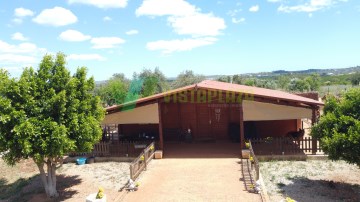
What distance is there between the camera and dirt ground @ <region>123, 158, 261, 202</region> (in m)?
11.6

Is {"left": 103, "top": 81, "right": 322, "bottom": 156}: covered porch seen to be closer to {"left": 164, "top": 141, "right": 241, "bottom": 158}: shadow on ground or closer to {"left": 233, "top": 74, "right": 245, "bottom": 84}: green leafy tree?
{"left": 164, "top": 141, "right": 241, "bottom": 158}: shadow on ground

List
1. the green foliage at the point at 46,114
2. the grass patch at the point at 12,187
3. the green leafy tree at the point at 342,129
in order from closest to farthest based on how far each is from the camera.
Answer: the green leafy tree at the point at 342,129 < the green foliage at the point at 46,114 < the grass patch at the point at 12,187

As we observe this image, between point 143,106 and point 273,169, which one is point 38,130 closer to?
point 143,106

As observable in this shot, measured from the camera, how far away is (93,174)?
50.5 feet

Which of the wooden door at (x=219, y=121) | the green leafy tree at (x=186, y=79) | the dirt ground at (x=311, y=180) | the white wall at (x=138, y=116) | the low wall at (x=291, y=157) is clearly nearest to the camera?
the dirt ground at (x=311, y=180)

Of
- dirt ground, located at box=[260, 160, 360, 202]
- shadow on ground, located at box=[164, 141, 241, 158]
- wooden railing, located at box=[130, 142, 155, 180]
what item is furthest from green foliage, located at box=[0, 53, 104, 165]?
dirt ground, located at box=[260, 160, 360, 202]

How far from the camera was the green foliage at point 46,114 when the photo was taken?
11.2 metres

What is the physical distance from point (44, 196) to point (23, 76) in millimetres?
4908

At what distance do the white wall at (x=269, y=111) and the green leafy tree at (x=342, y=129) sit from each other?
163 inches

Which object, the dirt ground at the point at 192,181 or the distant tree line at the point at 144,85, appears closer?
the dirt ground at the point at 192,181

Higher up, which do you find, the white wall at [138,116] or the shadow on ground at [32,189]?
the white wall at [138,116]

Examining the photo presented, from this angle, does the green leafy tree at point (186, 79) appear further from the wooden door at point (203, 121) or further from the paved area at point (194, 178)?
the paved area at point (194, 178)

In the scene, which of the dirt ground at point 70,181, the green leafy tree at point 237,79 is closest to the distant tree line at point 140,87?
the green leafy tree at point 237,79

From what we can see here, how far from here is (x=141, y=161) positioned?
1506cm
